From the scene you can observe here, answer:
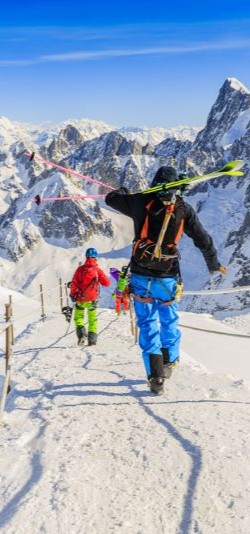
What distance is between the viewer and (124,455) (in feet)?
14.9

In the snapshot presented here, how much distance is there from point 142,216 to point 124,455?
276 centimetres

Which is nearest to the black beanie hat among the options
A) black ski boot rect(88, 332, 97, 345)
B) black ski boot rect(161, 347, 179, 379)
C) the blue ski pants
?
the blue ski pants

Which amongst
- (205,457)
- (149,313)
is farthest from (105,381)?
(205,457)

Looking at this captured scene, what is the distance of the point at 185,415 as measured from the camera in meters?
5.44

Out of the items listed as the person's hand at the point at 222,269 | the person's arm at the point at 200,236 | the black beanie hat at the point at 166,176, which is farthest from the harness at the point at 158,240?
the person's hand at the point at 222,269

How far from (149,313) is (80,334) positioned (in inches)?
196

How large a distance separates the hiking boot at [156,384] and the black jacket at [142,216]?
47.4 inches

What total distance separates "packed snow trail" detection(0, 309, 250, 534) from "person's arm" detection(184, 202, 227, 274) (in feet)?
4.96

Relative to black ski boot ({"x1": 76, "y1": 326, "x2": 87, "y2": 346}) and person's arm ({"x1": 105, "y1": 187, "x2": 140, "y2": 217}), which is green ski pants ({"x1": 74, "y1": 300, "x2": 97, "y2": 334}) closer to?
black ski boot ({"x1": 76, "y1": 326, "x2": 87, "y2": 346})

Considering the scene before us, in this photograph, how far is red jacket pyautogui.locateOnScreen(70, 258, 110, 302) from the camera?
1127 centimetres

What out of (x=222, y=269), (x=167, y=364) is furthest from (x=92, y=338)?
(x=222, y=269)

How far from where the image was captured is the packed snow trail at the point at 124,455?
3.58 m

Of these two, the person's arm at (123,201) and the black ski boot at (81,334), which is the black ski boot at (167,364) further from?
the black ski boot at (81,334)

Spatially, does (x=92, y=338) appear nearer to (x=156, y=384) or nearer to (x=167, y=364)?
(x=167, y=364)
